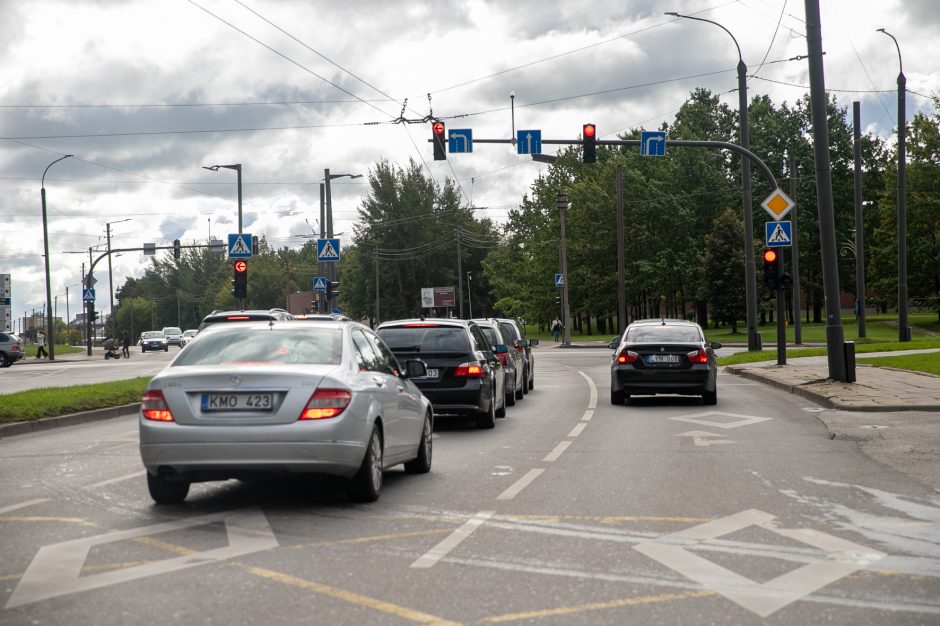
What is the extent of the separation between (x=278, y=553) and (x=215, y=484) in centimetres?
356

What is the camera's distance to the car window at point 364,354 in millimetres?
9398

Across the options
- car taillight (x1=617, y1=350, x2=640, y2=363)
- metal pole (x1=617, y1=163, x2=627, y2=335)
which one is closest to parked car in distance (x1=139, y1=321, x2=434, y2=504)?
car taillight (x1=617, y1=350, x2=640, y2=363)

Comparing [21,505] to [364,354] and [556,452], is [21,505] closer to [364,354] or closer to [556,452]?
[364,354]

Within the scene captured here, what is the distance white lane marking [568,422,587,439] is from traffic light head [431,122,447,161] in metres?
11.8

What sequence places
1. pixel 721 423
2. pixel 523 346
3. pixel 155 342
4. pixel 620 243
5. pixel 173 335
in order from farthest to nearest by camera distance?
pixel 173 335 → pixel 155 342 → pixel 620 243 → pixel 523 346 → pixel 721 423

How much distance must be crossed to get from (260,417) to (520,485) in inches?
99.2

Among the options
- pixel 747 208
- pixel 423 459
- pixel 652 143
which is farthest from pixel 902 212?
pixel 423 459

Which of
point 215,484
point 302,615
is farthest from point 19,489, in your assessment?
point 302,615

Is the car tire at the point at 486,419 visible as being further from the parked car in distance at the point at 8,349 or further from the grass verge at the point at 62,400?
the parked car in distance at the point at 8,349

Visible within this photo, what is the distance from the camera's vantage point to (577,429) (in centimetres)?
1540

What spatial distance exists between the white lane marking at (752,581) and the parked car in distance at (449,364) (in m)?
7.79

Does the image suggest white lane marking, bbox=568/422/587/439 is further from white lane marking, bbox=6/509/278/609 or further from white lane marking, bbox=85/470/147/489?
white lane marking, bbox=6/509/278/609

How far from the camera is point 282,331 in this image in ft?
30.7

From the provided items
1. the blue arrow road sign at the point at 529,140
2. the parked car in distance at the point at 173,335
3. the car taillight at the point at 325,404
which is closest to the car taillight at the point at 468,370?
the car taillight at the point at 325,404
